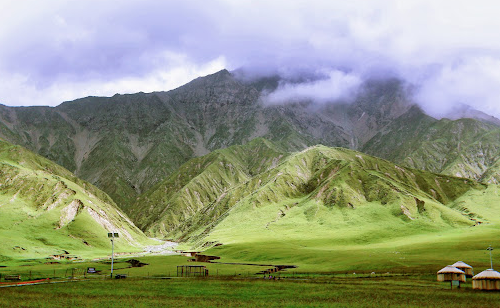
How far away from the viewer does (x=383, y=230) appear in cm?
17425

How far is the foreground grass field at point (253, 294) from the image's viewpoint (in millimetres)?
45938

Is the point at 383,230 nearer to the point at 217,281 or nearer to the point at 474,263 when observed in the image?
the point at 474,263

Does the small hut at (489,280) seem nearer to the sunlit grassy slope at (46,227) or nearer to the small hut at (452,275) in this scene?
the small hut at (452,275)

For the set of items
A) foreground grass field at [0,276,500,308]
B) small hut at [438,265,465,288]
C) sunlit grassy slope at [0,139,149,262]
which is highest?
sunlit grassy slope at [0,139,149,262]

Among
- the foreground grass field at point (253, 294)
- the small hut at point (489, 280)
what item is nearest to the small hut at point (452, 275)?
the foreground grass field at point (253, 294)

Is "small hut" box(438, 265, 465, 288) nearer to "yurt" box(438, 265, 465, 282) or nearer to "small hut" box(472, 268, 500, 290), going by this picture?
"yurt" box(438, 265, 465, 282)

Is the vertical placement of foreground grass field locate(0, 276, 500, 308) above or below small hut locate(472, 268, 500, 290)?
below

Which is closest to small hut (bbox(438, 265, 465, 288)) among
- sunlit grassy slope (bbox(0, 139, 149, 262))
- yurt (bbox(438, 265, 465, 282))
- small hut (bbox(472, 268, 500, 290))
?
yurt (bbox(438, 265, 465, 282))

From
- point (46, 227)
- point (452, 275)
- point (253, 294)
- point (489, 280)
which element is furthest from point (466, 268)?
point (46, 227)

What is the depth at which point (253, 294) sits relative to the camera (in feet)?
177

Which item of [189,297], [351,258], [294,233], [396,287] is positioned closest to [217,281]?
[189,297]

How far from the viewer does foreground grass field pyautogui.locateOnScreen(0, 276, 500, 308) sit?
45.9 meters

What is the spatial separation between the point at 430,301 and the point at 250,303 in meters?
21.6

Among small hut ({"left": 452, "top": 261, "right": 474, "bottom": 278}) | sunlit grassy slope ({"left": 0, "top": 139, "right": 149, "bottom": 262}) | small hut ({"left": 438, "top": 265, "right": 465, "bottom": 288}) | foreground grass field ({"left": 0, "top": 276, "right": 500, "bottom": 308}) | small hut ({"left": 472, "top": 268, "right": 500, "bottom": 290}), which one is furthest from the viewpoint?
sunlit grassy slope ({"left": 0, "top": 139, "right": 149, "bottom": 262})
